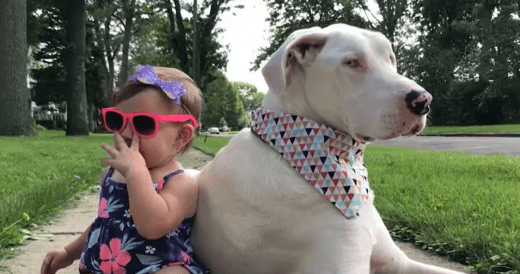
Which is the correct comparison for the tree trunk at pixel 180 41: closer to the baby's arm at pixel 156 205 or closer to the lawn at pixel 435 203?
the lawn at pixel 435 203

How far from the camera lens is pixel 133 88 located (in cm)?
213

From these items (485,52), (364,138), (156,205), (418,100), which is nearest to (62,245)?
(156,205)

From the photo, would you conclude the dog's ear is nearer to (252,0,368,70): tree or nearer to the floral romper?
the floral romper

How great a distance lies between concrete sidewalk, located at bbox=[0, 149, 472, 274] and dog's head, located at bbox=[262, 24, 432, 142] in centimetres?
142

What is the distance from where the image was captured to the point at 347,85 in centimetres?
171

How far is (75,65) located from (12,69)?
6.84m

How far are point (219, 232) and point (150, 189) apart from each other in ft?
1.01

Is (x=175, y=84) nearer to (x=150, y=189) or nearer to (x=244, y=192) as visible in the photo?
(x=150, y=189)

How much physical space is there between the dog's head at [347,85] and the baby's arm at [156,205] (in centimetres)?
51

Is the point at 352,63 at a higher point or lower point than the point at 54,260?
higher

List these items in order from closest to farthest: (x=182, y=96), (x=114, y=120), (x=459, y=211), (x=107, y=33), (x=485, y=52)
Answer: (x=114, y=120) → (x=182, y=96) → (x=459, y=211) → (x=485, y=52) → (x=107, y=33)

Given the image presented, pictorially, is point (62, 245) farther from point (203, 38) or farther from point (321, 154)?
point (203, 38)

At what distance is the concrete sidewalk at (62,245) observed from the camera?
2.73m

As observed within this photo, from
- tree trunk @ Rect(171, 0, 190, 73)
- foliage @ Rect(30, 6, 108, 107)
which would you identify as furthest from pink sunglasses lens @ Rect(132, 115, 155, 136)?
foliage @ Rect(30, 6, 108, 107)
